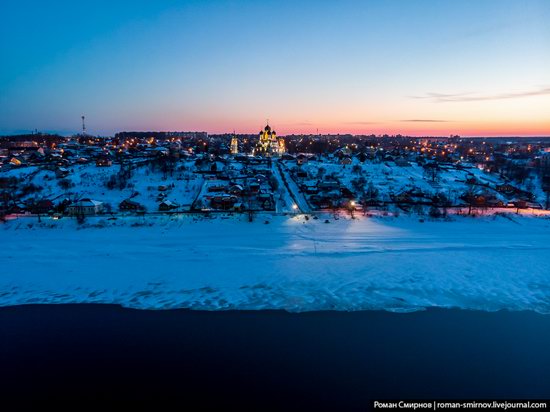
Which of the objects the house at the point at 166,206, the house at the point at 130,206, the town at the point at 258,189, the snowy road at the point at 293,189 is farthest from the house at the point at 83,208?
the snowy road at the point at 293,189

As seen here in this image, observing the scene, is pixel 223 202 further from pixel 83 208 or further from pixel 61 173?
pixel 61 173

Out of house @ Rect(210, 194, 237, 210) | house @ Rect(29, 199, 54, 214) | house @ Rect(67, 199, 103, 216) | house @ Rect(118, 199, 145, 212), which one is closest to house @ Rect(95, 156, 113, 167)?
house @ Rect(29, 199, 54, 214)

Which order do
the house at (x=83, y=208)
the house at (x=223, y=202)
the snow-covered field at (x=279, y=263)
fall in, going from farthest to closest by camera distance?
the house at (x=223, y=202)
the house at (x=83, y=208)
the snow-covered field at (x=279, y=263)

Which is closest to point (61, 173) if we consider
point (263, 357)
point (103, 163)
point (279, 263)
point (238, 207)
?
point (103, 163)

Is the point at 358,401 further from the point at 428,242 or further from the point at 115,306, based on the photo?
the point at 428,242

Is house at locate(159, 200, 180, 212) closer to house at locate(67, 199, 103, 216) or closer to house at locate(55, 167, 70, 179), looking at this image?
house at locate(67, 199, 103, 216)

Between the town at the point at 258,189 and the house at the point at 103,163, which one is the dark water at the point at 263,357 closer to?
the town at the point at 258,189
